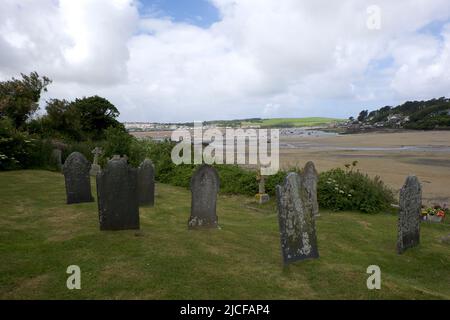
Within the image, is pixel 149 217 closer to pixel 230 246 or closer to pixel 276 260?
pixel 230 246

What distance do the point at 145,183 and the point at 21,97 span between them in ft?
63.3

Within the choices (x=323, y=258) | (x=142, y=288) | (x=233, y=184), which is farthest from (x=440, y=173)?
(x=142, y=288)

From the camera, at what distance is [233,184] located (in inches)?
685

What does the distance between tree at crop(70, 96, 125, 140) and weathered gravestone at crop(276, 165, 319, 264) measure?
2903cm

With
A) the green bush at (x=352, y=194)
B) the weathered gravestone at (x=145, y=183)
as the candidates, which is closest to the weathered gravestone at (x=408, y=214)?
the green bush at (x=352, y=194)

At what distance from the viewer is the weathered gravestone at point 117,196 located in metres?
8.48

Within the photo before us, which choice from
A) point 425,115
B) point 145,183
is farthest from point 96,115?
point 425,115

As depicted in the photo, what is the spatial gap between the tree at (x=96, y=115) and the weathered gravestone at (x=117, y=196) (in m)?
26.1

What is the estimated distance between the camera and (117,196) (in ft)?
28.3

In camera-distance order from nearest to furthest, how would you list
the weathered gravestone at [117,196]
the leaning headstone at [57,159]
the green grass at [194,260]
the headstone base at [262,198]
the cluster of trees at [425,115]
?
the green grass at [194,260] → the weathered gravestone at [117,196] → the headstone base at [262,198] → the leaning headstone at [57,159] → the cluster of trees at [425,115]

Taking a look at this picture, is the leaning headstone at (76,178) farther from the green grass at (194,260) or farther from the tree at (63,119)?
the tree at (63,119)

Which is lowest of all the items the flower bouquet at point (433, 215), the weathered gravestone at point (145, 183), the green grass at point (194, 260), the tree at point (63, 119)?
the flower bouquet at point (433, 215)

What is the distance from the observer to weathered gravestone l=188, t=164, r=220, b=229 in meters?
9.40

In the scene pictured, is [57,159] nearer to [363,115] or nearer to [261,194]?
[261,194]
